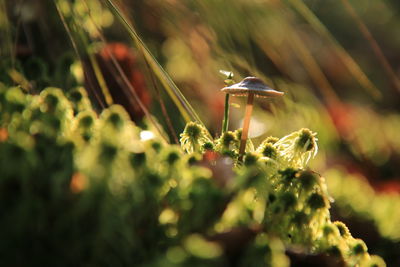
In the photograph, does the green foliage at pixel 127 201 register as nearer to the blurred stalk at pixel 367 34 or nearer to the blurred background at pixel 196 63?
the blurred background at pixel 196 63

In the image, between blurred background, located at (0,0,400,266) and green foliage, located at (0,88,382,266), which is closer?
green foliage, located at (0,88,382,266)

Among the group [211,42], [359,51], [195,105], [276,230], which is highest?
[211,42]

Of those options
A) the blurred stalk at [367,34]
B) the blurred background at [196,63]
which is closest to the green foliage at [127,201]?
the blurred background at [196,63]

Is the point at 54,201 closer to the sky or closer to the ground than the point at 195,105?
closer to the sky

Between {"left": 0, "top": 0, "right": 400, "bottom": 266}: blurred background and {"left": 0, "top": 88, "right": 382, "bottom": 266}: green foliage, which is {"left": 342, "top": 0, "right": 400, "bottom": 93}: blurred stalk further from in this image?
{"left": 0, "top": 88, "right": 382, "bottom": 266}: green foliage

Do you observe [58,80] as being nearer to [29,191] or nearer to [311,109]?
[29,191]

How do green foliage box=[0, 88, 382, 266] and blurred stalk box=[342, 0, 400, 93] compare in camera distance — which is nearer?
green foliage box=[0, 88, 382, 266]

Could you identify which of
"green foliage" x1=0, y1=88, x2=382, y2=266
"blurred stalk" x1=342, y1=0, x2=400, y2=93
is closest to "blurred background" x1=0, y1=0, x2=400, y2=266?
"blurred stalk" x1=342, y1=0, x2=400, y2=93

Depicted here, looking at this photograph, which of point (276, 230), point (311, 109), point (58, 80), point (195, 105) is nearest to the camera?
point (276, 230)

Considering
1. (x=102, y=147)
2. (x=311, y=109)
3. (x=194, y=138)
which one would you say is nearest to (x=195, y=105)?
(x=311, y=109)
